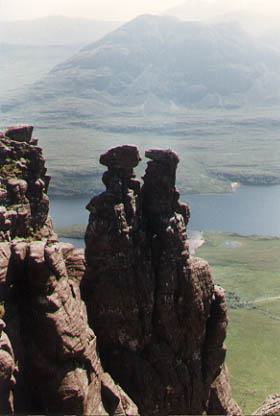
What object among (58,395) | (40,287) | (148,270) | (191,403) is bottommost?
(191,403)

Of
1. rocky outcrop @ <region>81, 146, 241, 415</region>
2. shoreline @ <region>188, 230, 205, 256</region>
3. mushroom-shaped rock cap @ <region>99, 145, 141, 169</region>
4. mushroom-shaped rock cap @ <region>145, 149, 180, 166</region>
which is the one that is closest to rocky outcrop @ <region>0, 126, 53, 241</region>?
rocky outcrop @ <region>81, 146, 241, 415</region>

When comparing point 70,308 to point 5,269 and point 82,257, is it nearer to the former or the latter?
point 5,269

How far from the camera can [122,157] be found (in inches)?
926

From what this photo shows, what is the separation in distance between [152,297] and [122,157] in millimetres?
6702

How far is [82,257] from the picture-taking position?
69.3 feet

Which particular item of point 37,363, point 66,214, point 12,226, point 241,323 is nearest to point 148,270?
point 12,226

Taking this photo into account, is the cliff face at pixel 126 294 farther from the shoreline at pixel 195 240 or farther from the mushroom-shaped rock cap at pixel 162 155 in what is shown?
the shoreline at pixel 195 240

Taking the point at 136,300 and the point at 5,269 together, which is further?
the point at 136,300

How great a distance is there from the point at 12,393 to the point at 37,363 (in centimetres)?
128

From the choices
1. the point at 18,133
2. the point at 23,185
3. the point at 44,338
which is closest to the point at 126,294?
the point at 44,338

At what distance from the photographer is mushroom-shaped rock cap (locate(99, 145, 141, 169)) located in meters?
23.5

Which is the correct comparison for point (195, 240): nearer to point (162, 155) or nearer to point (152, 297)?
point (162, 155)

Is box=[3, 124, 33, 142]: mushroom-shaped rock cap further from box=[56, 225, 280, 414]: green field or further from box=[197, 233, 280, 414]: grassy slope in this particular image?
box=[56, 225, 280, 414]: green field

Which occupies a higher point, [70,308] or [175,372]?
[70,308]
